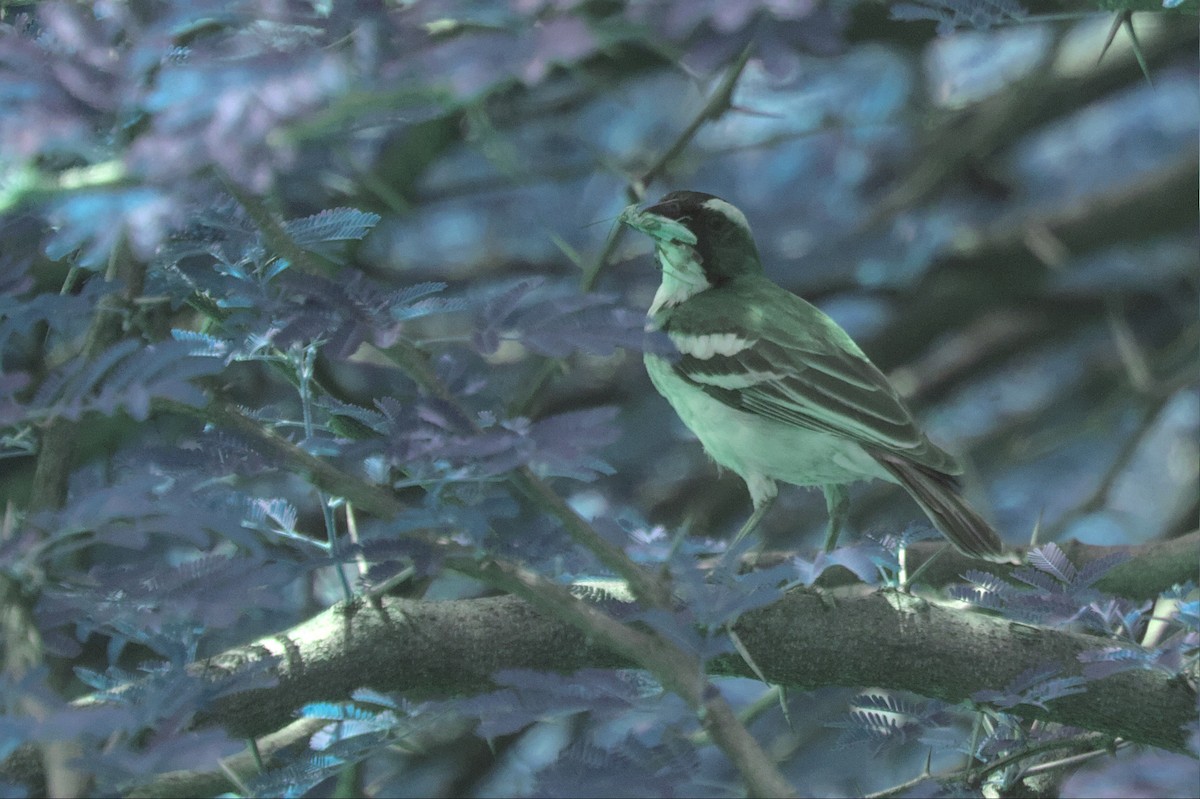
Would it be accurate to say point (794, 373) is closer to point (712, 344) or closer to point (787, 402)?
point (787, 402)

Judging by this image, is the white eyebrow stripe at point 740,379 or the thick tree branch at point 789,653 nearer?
the thick tree branch at point 789,653

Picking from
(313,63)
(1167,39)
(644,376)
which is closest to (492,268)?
(644,376)

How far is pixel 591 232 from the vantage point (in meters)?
5.83

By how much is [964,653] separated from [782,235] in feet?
11.4

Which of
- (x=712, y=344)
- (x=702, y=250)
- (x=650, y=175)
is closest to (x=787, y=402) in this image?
(x=712, y=344)

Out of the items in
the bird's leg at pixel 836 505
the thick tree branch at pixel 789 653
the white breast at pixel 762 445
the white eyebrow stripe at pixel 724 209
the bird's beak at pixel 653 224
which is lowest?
the bird's leg at pixel 836 505

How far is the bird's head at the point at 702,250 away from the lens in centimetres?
400

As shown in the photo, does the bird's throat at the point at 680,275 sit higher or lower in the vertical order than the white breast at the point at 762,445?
higher

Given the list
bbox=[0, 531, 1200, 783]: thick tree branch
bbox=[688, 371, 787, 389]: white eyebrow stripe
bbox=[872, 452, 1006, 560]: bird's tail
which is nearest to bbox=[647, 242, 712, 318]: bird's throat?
bbox=[688, 371, 787, 389]: white eyebrow stripe

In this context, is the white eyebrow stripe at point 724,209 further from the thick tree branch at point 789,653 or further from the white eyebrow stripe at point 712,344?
the thick tree branch at point 789,653

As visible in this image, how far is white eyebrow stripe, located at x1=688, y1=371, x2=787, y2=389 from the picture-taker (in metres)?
3.44

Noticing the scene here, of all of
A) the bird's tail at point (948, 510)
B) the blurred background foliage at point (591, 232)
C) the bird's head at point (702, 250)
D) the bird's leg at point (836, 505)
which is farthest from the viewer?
the bird's head at point (702, 250)

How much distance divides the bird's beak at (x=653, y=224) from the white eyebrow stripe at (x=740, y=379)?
38 centimetres

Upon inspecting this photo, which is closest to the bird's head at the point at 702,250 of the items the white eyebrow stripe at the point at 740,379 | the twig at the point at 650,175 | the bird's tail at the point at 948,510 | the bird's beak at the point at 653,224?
the bird's beak at the point at 653,224
